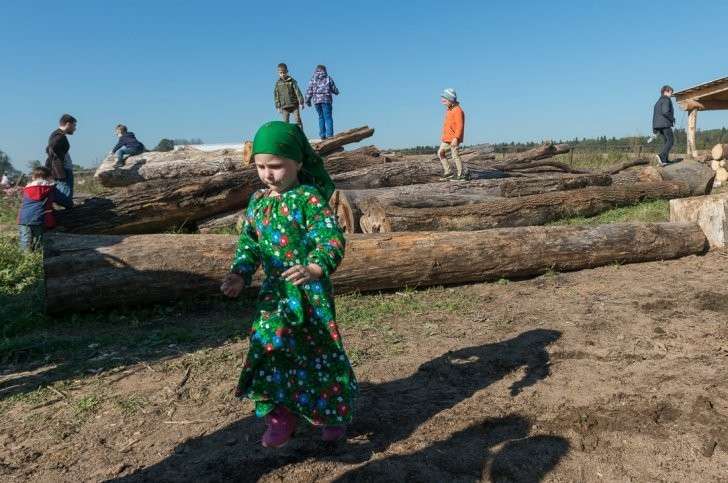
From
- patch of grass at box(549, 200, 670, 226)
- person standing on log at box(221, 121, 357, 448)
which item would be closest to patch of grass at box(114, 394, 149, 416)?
person standing on log at box(221, 121, 357, 448)

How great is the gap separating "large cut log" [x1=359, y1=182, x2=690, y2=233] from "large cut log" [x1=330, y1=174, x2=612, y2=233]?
19 centimetres

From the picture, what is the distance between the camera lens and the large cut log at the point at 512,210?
7902 mm

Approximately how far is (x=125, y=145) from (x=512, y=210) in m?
8.78

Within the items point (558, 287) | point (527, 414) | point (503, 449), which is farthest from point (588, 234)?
point (503, 449)

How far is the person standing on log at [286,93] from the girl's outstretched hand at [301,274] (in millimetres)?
11431

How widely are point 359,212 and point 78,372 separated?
4.77m

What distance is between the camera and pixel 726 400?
3.34m

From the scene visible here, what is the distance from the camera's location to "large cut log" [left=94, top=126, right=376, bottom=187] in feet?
38.7

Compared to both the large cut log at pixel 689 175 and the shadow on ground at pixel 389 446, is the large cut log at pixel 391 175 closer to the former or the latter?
the large cut log at pixel 689 175

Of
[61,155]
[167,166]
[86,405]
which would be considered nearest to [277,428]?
[86,405]

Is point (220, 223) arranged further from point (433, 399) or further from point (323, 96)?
point (433, 399)

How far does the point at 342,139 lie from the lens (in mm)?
12773

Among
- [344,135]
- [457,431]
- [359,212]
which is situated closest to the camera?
[457,431]

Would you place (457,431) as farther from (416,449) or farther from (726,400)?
(726,400)
